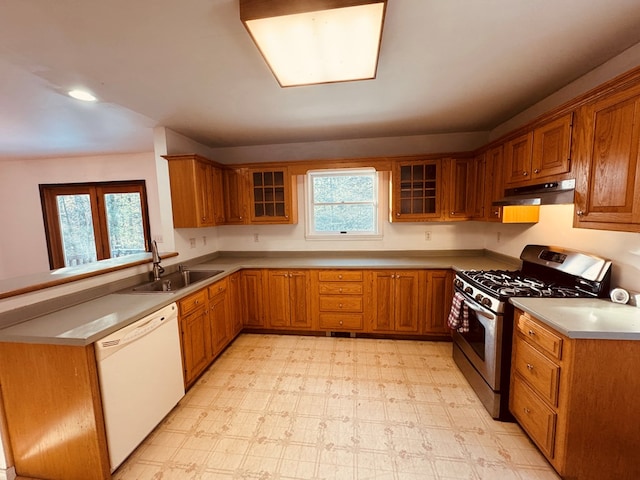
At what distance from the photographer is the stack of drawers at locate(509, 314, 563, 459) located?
1.51 m

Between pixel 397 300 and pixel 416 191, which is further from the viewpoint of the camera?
pixel 416 191

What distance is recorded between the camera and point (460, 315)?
238 centimetres

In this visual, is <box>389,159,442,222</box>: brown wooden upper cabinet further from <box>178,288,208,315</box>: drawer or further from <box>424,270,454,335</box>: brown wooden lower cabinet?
<box>178,288,208,315</box>: drawer

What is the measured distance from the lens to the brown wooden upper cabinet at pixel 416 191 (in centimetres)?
323

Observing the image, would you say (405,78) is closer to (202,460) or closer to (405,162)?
(405,162)

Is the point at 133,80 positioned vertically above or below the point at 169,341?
above

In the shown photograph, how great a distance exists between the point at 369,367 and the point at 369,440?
0.86 metres

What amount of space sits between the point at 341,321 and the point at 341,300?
10.3 inches

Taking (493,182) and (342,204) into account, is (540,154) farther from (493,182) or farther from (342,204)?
(342,204)

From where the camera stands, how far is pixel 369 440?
1.82 metres

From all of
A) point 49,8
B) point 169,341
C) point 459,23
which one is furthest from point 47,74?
point 459,23

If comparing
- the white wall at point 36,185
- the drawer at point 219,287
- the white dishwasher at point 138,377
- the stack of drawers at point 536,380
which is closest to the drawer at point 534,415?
the stack of drawers at point 536,380

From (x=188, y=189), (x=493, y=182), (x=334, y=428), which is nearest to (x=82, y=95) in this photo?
(x=188, y=189)

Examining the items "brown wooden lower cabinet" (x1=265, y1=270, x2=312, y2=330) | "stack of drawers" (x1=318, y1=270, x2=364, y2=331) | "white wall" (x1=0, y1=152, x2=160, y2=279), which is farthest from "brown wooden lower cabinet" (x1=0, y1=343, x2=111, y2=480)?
"white wall" (x1=0, y1=152, x2=160, y2=279)
